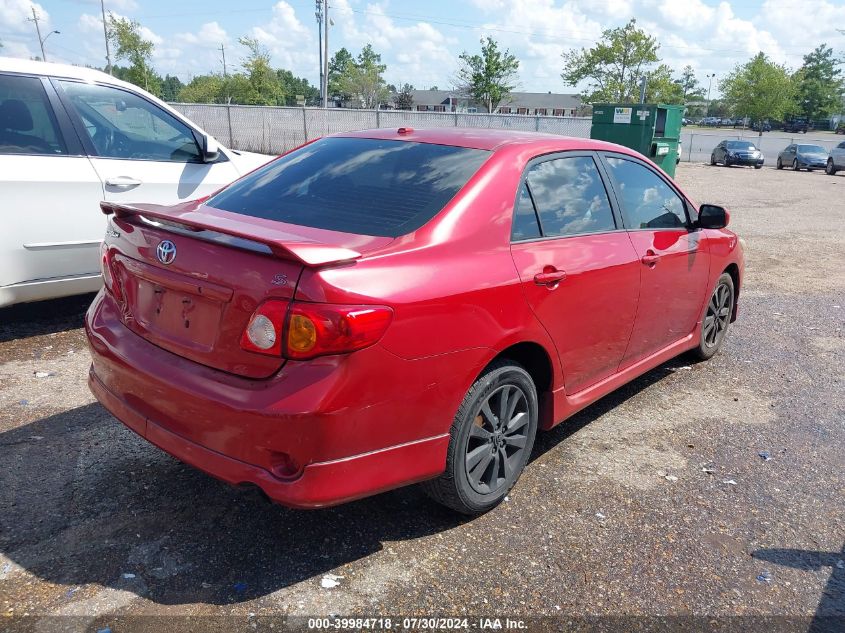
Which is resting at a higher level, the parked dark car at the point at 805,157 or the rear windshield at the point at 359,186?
the rear windshield at the point at 359,186

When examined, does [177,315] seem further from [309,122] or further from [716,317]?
[309,122]

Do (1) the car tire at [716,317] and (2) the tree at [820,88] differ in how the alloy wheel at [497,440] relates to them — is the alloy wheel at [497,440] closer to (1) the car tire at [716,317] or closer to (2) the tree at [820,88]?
(1) the car tire at [716,317]

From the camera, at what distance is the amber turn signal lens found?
7.82ft

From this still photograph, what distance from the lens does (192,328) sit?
269 centimetres

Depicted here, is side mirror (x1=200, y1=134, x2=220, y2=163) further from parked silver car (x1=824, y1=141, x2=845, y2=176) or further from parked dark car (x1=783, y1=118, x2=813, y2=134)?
parked dark car (x1=783, y1=118, x2=813, y2=134)

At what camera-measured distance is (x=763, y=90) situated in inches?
2776

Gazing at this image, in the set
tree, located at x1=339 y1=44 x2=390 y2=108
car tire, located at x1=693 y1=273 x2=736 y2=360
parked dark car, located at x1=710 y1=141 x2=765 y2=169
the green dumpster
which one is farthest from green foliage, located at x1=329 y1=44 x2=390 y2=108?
car tire, located at x1=693 y1=273 x2=736 y2=360

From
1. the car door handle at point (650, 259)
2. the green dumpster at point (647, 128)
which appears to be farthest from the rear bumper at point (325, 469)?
the green dumpster at point (647, 128)

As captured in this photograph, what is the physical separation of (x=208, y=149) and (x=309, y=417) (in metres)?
4.16

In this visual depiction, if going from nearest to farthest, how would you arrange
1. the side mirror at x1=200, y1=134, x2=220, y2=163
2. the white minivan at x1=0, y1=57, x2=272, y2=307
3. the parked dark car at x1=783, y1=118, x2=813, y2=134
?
the white minivan at x1=0, y1=57, x2=272, y2=307 → the side mirror at x1=200, y1=134, x2=220, y2=163 → the parked dark car at x1=783, y1=118, x2=813, y2=134

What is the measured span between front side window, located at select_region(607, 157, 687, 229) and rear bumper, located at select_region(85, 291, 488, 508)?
69.1 inches

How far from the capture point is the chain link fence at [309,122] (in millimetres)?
24422

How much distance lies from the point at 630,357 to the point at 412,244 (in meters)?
1.94

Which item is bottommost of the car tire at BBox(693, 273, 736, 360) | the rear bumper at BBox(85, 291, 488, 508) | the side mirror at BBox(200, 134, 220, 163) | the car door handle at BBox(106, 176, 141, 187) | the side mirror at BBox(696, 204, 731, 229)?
the car tire at BBox(693, 273, 736, 360)
